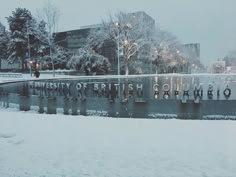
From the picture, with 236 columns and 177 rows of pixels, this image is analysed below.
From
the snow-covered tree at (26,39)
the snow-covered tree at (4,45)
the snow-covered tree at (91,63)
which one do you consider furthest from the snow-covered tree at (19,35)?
the snow-covered tree at (91,63)

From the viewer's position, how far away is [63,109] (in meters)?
11.6

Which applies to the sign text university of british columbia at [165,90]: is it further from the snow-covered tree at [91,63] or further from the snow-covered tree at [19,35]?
the snow-covered tree at [19,35]

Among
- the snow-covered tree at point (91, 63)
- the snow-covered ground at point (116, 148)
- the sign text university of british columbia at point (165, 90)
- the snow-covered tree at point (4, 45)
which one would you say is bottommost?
the snow-covered ground at point (116, 148)

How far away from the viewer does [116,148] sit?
5742 mm

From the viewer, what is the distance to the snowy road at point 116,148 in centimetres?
462

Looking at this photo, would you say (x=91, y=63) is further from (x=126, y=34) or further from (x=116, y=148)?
(x=116, y=148)

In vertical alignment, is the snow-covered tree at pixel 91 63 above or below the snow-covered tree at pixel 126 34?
below

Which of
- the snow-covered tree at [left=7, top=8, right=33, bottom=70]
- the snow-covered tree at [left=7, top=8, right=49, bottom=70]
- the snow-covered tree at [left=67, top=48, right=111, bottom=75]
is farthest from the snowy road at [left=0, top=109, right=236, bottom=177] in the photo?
the snow-covered tree at [left=7, top=8, right=33, bottom=70]

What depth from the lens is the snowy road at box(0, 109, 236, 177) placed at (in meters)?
4.62

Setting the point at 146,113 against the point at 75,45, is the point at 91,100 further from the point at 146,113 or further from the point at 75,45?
the point at 75,45

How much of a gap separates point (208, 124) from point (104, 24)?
170ft

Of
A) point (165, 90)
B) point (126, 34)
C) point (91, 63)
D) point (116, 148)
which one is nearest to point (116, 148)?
point (116, 148)

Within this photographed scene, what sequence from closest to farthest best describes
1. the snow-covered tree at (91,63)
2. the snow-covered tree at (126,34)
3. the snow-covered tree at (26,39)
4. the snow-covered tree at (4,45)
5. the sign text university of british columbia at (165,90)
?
the sign text university of british columbia at (165,90)
the snow-covered tree at (91,63)
the snow-covered tree at (126,34)
the snow-covered tree at (26,39)
the snow-covered tree at (4,45)

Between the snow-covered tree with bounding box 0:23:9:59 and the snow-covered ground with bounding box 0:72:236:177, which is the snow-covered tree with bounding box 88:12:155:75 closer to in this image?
the snow-covered tree with bounding box 0:23:9:59
